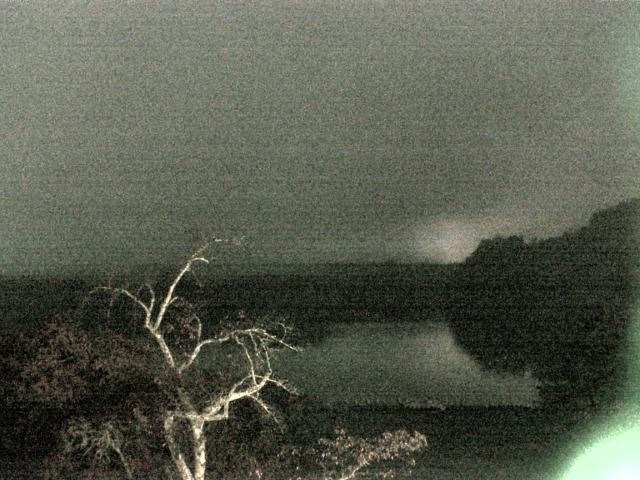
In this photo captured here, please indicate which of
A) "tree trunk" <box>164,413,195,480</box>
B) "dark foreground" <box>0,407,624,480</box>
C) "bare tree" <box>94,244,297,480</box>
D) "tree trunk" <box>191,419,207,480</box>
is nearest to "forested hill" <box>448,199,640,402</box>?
"dark foreground" <box>0,407,624,480</box>

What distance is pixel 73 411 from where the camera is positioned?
148 inches

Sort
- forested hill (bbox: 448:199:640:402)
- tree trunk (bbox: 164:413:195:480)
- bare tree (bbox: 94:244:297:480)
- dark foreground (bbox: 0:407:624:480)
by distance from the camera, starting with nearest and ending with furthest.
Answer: bare tree (bbox: 94:244:297:480) → tree trunk (bbox: 164:413:195:480) → dark foreground (bbox: 0:407:624:480) → forested hill (bbox: 448:199:640:402)

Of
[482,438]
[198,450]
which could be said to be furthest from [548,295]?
[198,450]

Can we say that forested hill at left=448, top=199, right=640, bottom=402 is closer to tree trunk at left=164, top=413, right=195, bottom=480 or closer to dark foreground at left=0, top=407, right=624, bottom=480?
dark foreground at left=0, top=407, right=624, bottom=480

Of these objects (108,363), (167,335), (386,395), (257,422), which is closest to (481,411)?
(386,395)

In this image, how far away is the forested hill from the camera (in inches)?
192

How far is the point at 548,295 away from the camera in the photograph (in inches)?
209

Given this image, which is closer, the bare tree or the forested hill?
the bare tree

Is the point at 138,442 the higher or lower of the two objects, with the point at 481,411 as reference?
lower

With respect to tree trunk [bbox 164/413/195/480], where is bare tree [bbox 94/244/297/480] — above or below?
above

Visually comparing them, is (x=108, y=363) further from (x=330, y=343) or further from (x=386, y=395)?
(x=386, y=395)

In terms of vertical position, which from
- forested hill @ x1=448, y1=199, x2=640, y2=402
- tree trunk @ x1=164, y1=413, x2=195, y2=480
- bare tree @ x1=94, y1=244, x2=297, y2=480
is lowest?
tree trunk @ x1=164, y1=413, x2=195, y2=480

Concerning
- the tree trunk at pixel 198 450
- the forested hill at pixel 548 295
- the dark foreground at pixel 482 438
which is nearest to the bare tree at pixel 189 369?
the tree trunk at pixel 198 450

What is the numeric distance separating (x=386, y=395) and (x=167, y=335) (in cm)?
188
